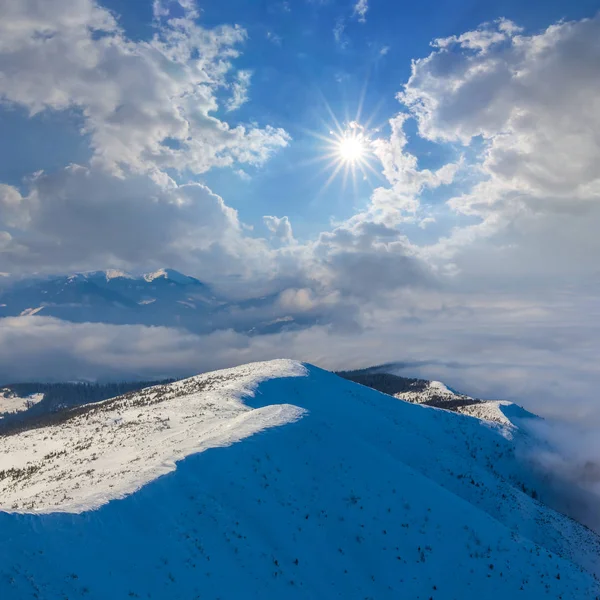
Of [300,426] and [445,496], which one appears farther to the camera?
[300,426]

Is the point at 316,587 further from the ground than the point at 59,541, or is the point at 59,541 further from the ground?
the point at 59,541

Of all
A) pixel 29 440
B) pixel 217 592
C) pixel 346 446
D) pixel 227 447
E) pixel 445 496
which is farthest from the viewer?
pixel 29 440

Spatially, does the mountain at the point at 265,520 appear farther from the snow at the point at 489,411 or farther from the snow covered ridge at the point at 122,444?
the snow at the point at 489,411

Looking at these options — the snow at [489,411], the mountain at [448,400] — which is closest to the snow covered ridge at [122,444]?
the snow at [489,411]

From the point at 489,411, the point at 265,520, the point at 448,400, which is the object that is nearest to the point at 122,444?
the point at 265,520

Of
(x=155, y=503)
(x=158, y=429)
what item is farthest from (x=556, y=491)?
(x=155, y=503)

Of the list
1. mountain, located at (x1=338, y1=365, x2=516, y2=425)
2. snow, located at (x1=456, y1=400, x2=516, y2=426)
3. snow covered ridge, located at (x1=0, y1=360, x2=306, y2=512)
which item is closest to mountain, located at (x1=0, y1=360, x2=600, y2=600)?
snow covered ridge, located at (x1=0, y1=360, x2=306, y2=512)

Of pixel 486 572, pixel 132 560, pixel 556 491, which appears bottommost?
pixel 556 491

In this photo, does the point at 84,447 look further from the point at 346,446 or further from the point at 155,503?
the point at 346,446
